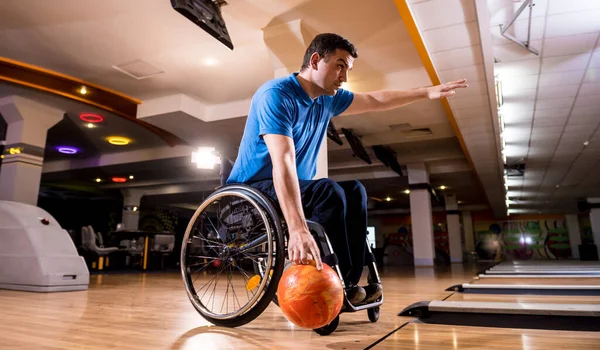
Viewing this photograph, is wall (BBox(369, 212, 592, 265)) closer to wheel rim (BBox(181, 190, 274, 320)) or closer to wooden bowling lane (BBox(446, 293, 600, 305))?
wooden bowling lane (BBox(446, 293, 600, 305))

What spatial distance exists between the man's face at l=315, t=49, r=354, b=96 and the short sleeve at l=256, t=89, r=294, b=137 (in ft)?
0.64

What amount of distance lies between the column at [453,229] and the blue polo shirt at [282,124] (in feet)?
57.8

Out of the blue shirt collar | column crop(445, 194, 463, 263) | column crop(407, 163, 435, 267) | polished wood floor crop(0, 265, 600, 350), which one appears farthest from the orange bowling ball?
column crop(445, 194, 463, 263)

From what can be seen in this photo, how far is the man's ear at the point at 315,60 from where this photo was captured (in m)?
1.62

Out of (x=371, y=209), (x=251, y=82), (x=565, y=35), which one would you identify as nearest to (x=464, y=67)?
(x=565, y=35)

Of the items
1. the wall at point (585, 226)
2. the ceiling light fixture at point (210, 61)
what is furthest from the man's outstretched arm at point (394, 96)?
the wall at point (585, 226)

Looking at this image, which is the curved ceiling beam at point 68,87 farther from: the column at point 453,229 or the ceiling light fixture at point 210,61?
the column at point 453,229

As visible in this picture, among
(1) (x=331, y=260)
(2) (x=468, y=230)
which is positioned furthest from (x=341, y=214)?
(2) (x=468, y=230)

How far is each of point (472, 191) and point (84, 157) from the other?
14956 mm

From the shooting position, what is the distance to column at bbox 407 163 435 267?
12.4 metres

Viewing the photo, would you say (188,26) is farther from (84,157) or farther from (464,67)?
(84,157)

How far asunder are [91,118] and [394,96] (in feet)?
27.0

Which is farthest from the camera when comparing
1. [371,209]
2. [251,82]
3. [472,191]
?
[371,209]

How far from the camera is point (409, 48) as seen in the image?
562cm
